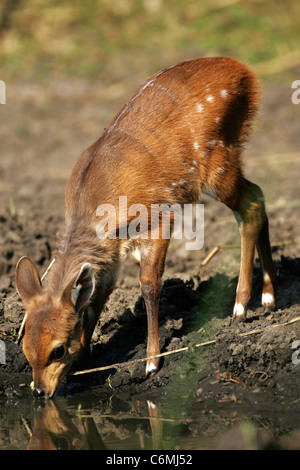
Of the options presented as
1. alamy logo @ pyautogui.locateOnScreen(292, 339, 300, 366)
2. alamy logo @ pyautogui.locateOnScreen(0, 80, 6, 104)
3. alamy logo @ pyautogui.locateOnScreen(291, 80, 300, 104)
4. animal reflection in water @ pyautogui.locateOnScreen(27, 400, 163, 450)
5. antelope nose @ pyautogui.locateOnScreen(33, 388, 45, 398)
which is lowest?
animal reflection in water @ pyautogui.locateOnScreen(27, 400, 163, 450)

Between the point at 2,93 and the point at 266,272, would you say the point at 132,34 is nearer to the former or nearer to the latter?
the point at 2,93

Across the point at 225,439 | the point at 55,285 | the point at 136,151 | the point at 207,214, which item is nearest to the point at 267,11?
the point at 207,214

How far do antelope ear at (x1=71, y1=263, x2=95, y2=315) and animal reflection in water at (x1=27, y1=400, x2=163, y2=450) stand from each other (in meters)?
0.79

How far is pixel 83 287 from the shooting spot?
541 cm

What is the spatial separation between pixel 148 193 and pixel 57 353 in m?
1.49

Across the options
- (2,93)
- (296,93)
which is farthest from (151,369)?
(2,93)

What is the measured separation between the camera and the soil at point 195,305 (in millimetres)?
5285

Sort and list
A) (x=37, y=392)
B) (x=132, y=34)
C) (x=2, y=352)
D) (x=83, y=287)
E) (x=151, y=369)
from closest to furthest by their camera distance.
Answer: (x=37, y=392), (x=83, y=287), (x=151, y=369), (x=2, y=352), (x=132, y=34)

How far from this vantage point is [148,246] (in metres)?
5.83

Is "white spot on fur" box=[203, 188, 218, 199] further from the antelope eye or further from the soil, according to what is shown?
the antelope eye

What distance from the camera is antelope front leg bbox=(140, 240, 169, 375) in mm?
5723

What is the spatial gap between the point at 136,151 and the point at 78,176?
1.73 ft

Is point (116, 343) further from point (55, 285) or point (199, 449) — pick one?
point (199, 449)

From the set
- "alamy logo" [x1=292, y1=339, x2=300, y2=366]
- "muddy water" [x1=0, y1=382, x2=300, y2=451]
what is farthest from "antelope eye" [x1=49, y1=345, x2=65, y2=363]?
"alamy logo" [x1=292, y1=339, x2=300, y2=366]
